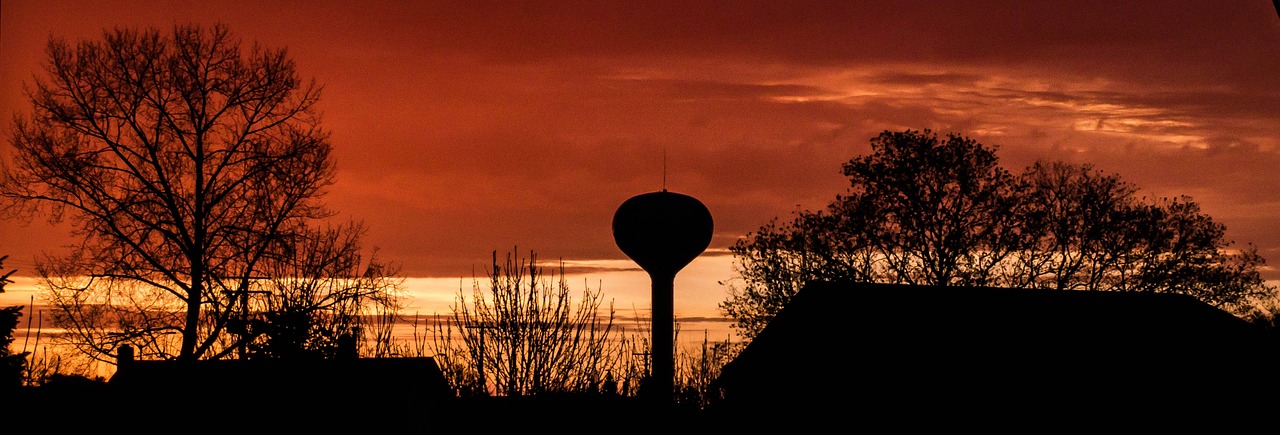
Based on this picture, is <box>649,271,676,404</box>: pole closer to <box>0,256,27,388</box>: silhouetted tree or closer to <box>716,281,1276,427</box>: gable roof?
<box>716,281,1276,427</box>: gable roof

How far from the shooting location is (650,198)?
45844 mm

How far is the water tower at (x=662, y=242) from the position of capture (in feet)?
149

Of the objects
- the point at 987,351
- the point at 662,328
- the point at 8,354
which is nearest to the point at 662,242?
the point at 662,328

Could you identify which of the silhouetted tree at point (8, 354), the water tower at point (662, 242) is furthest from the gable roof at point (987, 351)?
the silhouetted tree at point (8, 354)

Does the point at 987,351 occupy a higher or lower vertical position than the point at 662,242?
lower

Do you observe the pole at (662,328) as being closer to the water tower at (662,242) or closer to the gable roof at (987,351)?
the water tower at (662,242)

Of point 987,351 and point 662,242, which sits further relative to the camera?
point 662,242

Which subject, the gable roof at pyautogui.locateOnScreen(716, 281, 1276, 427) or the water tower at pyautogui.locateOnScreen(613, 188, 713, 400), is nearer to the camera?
the gable roof at pyautogui.locateOnScreen(716, 281, 1276, 427)

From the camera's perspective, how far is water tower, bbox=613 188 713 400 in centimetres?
4538

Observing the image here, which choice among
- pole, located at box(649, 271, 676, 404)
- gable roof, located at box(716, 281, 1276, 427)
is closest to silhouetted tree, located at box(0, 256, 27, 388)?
gable roof, located at box(716, 281, 1276, 427)

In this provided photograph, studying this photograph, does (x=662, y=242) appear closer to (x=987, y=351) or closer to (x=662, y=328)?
(x=662, y=328)

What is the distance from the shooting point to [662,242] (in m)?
45.6

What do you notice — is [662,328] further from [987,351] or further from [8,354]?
[8,354]

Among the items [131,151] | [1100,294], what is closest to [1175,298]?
[1100,294]
